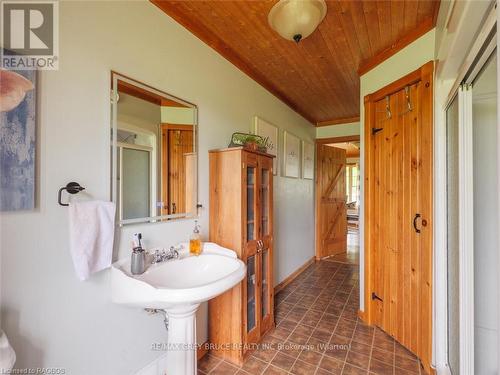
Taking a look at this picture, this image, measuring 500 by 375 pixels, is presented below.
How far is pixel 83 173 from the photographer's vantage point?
3.79 feet

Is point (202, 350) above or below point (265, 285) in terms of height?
below

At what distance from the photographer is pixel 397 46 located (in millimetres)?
1936

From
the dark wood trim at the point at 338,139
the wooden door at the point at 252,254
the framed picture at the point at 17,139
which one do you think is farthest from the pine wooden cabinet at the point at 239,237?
the dark wood trim at the point at 338,139

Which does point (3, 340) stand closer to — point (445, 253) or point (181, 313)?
point (181, 313)

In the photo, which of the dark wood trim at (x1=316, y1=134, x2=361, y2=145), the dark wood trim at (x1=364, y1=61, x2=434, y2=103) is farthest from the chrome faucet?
the dark wood trim at (x1=316, y1=134, x2=361, y2=145)

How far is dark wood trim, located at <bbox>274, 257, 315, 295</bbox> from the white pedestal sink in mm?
1644

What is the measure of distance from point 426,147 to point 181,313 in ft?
6.19

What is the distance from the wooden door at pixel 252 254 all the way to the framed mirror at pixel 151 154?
41 centimetres

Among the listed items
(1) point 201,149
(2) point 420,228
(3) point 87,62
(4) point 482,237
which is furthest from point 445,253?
(3) point 87,62

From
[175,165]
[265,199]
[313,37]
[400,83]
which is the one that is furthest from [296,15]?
[265,199]

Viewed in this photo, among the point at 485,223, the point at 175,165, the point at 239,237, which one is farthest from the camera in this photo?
the point at 239,237

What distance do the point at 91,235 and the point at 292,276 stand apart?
2.79 metres

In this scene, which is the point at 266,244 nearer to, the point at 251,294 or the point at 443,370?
the point at 251,294

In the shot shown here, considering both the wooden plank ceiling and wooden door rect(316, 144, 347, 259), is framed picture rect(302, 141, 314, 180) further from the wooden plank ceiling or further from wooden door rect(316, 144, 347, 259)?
the wooden plank ceiling
